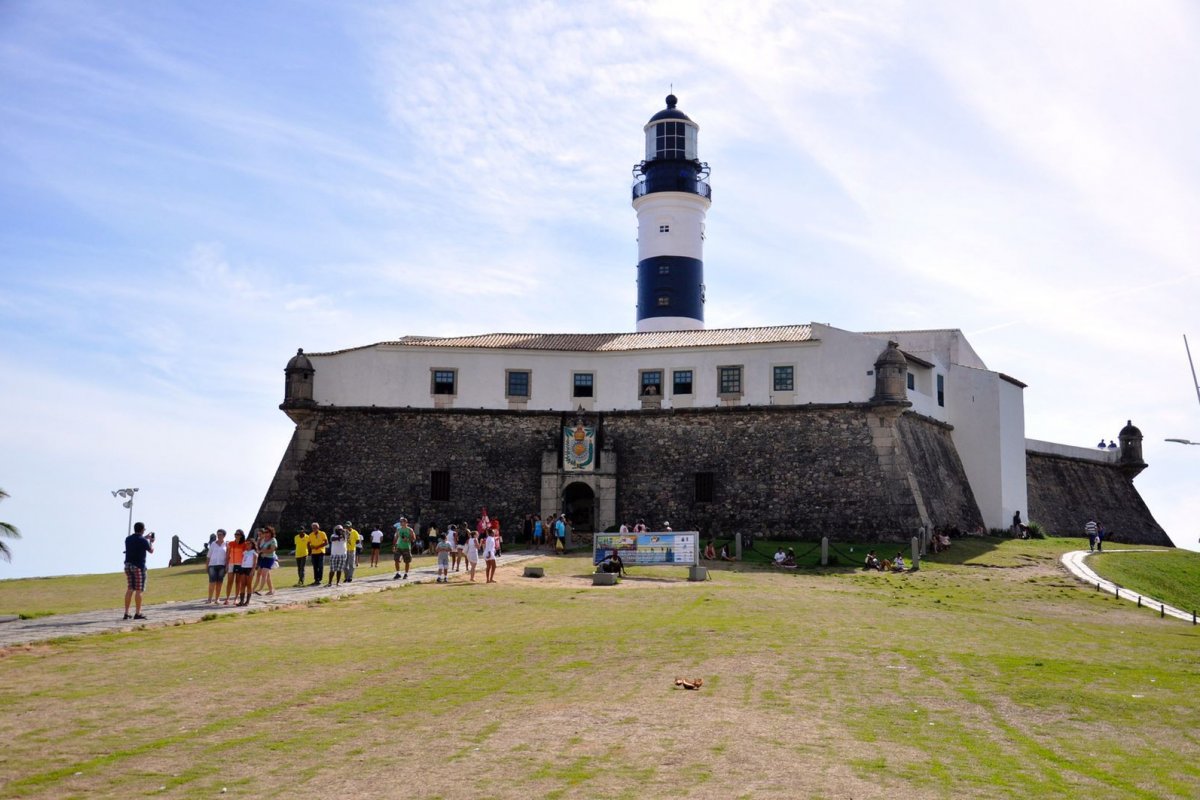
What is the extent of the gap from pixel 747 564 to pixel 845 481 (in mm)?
7517

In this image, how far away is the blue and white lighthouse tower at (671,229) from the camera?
55812mm

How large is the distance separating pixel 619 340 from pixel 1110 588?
2108 cm

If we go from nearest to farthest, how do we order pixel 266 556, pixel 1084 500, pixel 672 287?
1. pixel 266 556
2. pixel 672 287
3. pixel 1084 500

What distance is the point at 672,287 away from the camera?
183 ft

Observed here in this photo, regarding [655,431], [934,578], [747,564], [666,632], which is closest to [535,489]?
[655,431]

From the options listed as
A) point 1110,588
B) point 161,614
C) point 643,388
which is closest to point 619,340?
point 643,388

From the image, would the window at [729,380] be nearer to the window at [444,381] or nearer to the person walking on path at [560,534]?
the person walking on path at [560,534]

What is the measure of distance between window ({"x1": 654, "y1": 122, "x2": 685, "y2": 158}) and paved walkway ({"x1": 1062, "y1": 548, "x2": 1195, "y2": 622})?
26440mm

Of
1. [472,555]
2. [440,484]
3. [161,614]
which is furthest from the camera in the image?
[440,484]

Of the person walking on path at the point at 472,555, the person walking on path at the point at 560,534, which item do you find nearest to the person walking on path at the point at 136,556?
the person walking on path at the point at 472,555

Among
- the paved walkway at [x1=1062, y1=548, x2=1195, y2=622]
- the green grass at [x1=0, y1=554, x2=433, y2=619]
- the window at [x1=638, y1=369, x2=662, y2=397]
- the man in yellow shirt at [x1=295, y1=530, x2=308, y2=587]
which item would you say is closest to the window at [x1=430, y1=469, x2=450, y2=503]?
the green grass at [x1=0, y1=554, x2=433, y2=619]

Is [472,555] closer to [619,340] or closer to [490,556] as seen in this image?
[490,556]

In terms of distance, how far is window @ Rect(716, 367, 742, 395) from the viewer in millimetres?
44781

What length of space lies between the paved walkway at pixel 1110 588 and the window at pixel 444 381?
22778 millimetres
